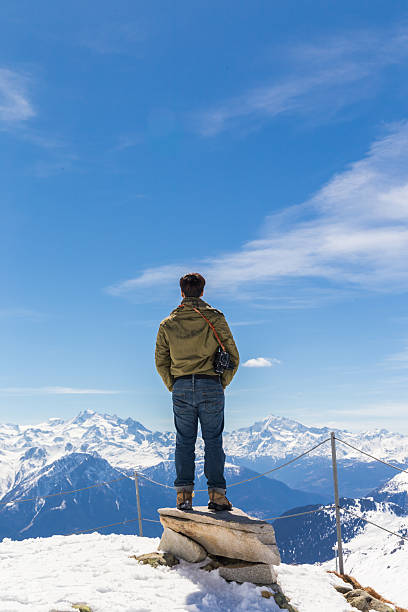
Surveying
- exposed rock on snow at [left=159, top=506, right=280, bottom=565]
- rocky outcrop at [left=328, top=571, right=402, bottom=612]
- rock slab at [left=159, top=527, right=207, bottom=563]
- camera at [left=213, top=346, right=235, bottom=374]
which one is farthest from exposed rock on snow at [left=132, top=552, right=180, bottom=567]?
camera at [left=213, top=346, right=235, bottom=374]

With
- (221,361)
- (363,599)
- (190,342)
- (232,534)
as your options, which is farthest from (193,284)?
(363,599)

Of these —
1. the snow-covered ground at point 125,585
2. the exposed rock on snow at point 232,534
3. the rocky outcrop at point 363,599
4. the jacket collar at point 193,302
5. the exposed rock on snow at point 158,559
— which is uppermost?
the jacket collar at point 193,302

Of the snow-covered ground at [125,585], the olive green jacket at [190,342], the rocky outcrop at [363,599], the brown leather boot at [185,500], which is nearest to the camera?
the snow-covered ground at [125,585]

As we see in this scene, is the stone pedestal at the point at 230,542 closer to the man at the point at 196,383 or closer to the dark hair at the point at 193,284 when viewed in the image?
the man at the point at 196,383

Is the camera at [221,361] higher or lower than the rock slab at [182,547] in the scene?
higher

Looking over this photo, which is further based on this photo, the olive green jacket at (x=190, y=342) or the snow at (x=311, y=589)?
the olive green jacket at (x=190, y=342)

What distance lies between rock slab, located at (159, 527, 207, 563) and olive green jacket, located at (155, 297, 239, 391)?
2.64 meters

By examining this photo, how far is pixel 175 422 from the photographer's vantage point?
9086 mm

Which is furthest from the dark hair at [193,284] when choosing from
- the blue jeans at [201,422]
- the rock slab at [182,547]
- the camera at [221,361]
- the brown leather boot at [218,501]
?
the rock slab at [182,547]

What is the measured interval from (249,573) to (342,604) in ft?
5.75

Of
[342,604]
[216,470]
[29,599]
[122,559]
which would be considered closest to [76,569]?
[122,559]

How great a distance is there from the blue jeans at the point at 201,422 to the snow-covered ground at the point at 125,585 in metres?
1.51

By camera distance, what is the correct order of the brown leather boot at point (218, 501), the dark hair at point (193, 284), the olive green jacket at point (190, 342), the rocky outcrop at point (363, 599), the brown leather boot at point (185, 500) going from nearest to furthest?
the rocky outcrop at point (363, 599)
the olive green jacket at point (190, 342)
the brown leather boot at point (218, 501)
the brown leather boot at point (185, 500)
the dark hair at point (193, 284)

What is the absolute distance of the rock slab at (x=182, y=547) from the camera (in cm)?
880
